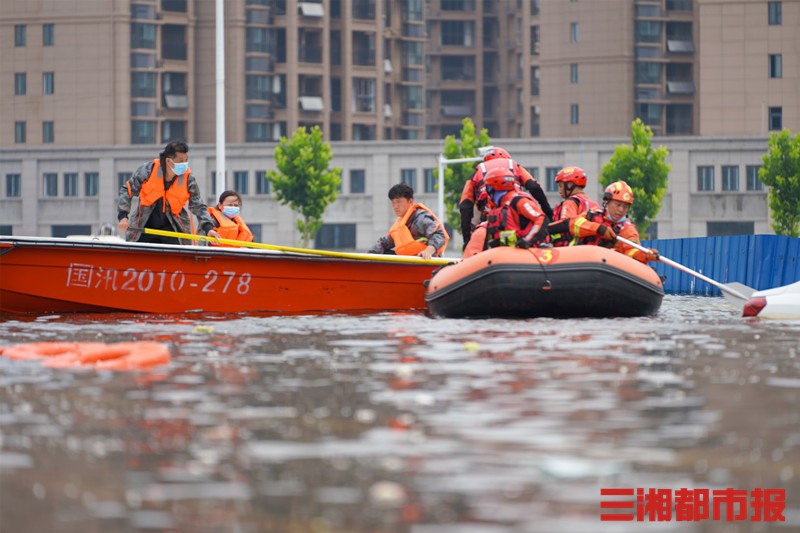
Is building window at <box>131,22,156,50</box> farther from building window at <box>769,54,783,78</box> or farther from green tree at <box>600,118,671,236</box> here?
building window at <box>769,54,783,78</box>

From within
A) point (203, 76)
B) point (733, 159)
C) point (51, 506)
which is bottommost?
point (51, 506)

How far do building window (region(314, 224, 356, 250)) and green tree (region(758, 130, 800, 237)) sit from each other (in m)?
25.9

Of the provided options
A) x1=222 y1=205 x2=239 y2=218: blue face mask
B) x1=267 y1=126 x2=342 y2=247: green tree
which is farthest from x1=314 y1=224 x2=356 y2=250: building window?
x1=222 y1=205 x2=239 y2=218: blue face mask

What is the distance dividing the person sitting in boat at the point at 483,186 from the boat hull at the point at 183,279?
80 cm

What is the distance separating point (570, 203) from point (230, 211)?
5.46 metres

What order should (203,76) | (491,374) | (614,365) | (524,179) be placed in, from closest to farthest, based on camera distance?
1. (491,374)
2. (614,365)
3. (524,179)
4. (203,76)

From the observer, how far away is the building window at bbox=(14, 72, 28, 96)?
8894cm

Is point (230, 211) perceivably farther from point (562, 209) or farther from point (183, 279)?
point (562, 209)

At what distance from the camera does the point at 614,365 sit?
9680 mm

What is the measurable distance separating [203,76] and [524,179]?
76.6 meters

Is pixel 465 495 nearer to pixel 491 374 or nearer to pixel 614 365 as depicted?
pixel 491 374

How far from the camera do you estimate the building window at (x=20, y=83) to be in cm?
8894

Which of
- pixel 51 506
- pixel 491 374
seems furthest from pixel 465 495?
pixel 491 374

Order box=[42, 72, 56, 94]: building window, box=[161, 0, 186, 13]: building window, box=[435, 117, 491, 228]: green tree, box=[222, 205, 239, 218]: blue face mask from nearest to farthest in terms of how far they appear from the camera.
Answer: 1. box=[222, 205, 239, 218]: blue face mask
2. box=[435, 117, 491, 228]: green tree
3. box=[42, 72, 56, 94]: building window
4. box=[161, 0, 186, 13]: building window
